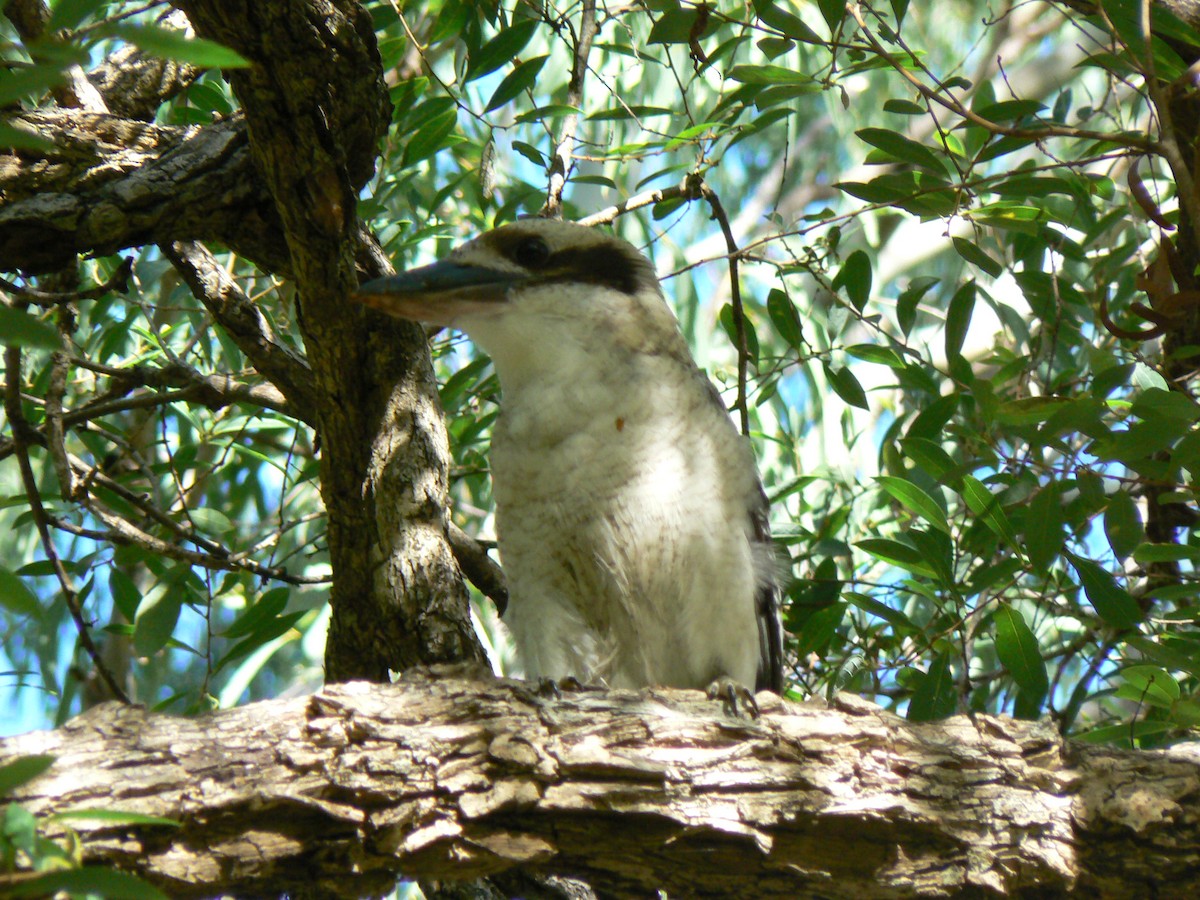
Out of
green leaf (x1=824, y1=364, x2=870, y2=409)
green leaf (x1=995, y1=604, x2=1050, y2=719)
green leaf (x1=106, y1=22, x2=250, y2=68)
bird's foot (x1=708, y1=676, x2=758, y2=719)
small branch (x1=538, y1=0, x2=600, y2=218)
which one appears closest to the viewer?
green leaf (x1=106, y1=22, x2=250, y2=68)

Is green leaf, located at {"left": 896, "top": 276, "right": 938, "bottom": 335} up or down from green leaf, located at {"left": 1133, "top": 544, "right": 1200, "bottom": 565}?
up

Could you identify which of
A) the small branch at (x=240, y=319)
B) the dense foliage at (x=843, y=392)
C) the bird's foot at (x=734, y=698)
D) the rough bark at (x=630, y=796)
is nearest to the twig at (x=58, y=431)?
the dense foliage at (x=843, y=392)

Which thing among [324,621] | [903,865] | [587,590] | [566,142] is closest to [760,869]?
[903,865]

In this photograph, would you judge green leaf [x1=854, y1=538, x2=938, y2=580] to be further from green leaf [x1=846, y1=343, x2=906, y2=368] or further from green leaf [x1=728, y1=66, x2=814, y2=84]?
green leaf [x1=728, y1=66, x2=814, y2=84]

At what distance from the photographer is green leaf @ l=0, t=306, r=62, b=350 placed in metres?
0.81

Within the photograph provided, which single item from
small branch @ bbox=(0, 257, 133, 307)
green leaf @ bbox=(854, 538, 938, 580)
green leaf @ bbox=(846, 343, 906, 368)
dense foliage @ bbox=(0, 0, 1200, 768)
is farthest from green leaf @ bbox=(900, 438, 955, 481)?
small branch @ bbox=(0, 257, 133, 307)

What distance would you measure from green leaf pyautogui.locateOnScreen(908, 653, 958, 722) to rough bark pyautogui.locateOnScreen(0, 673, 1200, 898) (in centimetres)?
67

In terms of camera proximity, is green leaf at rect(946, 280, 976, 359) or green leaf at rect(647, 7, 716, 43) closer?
green leaf at rect(647, 7, 716, 43)

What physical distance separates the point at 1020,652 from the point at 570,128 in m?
1.60

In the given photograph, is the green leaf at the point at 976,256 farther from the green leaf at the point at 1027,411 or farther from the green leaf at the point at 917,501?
the green leaf at the point at 1027,411

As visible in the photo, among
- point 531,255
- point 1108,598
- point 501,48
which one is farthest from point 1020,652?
point 501,48

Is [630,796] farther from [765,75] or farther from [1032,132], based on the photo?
[765,75]

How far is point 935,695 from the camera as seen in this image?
7.75 ft

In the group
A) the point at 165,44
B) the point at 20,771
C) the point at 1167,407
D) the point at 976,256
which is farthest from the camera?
the point at 976,256
